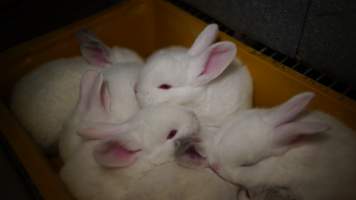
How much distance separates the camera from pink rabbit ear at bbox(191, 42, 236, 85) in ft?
4.73

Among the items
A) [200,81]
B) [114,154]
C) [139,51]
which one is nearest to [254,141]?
[200,81]

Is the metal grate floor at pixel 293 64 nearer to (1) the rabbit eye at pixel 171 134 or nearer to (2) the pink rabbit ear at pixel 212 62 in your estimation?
(2) the pink rabbit ear at pixel 212 62

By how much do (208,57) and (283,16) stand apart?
0.33 m

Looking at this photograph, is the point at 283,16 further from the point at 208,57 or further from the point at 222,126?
the point at 222,126

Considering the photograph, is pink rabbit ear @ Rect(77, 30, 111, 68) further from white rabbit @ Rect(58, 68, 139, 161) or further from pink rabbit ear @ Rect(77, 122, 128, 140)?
pink rabbit ear @ Rect(77, 122, 128, 140)

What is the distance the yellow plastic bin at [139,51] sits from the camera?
1317 millimetres

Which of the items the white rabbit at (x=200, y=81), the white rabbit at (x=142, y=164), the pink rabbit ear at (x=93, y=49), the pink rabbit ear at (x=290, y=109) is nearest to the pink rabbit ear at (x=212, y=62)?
the white rabbit at (x=200, y=81)

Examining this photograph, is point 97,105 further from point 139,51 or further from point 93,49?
point 139,51

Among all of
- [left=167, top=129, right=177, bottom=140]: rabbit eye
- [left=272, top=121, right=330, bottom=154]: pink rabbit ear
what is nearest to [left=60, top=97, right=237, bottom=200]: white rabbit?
[left=167, top=129, right=177, bottom=140]: rabbit eye

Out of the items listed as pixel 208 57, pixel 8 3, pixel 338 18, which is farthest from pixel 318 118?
pixel 8 3

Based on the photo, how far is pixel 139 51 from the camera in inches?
83.2

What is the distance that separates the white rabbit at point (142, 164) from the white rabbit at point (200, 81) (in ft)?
0.41

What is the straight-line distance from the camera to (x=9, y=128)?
4.56 feet

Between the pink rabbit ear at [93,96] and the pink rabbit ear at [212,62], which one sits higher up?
the pink rabbit ear at [212,62]
